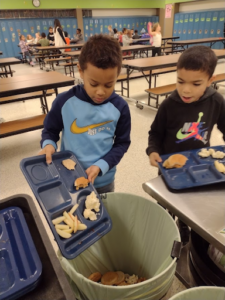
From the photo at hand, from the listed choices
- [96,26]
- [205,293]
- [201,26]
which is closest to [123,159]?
[205,293]

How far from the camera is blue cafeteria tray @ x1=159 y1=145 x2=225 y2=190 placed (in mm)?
780

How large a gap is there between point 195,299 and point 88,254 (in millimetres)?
522

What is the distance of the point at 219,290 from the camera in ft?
1.95

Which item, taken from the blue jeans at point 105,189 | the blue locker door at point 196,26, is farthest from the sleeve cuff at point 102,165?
the blue locker door at point 196,26

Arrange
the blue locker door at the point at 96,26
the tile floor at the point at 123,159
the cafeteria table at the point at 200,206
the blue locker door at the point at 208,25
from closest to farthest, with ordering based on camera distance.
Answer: the cafeteria table at the point at 200,206 → the tile floor at the point at 123,159 → the blue locker door at the point at 208,25 → the blue locker door at the point at 96,26

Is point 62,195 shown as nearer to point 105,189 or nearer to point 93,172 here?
point 93,172

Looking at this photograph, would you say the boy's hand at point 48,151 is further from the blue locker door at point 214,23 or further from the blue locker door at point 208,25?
the blue locker door at point 208,25

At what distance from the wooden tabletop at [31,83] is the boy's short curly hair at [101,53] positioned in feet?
5.33

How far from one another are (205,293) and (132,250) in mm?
495

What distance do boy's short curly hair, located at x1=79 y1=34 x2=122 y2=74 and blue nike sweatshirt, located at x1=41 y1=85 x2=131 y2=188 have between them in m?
0.16

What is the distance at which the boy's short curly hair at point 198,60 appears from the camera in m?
0.98

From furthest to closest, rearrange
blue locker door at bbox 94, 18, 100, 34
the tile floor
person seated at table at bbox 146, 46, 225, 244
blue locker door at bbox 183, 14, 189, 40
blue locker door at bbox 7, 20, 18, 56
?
blue locker door at bbox 94, 18, 100, 34 → blue locker door at bbox 183, 14, 189, 40 → blue locker door at bbox 7, 20, 18, 56 → the tile floor → person seated at table at bbox 146, 46, 225, 244

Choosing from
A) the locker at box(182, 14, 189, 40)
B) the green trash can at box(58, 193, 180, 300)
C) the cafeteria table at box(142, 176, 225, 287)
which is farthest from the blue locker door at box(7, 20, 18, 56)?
the cafeteria table at box(142, 176, 225, 287)

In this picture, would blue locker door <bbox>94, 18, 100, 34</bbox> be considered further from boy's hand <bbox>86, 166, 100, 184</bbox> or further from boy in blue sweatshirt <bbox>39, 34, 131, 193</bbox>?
boy's hand <bbox>86, 166, 100, 184</bbox>
